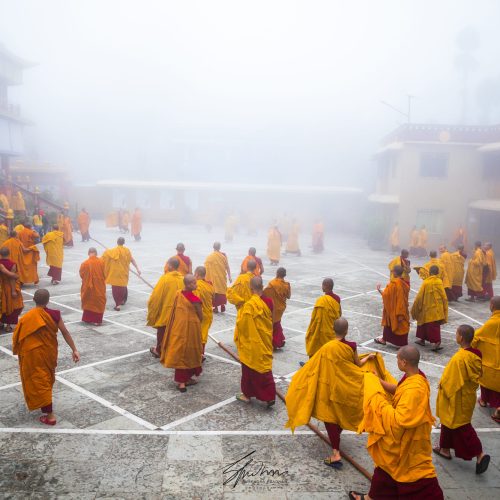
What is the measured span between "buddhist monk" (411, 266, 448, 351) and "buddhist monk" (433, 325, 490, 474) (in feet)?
13.4

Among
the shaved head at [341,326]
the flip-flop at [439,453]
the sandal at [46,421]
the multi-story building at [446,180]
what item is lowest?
the flip-flop at [439,453]

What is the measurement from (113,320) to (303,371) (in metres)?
6.31

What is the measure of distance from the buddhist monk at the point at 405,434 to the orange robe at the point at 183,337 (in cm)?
335

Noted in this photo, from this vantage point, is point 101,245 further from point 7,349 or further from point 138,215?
point 7,349

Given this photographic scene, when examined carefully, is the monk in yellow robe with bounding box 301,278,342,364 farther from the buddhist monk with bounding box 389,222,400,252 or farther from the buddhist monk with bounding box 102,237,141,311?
the buddhist monk with bounding box 389,222,400,252

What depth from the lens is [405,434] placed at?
388 centimetres

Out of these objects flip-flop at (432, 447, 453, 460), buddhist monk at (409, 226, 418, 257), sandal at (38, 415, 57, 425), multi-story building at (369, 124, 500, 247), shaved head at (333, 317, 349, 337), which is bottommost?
flip-flop at (432, 447, 453, 460)

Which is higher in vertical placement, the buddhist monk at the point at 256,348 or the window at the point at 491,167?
the window at the point at 491,167

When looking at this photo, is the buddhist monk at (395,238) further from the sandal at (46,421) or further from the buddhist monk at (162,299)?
the sandal at (46,421)

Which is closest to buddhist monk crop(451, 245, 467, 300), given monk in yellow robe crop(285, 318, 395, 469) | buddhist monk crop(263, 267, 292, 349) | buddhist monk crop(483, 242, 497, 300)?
buddhist monk crop(483, 242, 497, 300)

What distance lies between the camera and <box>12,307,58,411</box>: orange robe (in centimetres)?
575

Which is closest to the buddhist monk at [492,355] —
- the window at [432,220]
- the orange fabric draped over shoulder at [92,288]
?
the orange fabric draped over shoulder at [92,288]

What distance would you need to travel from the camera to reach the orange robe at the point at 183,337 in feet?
22.4
